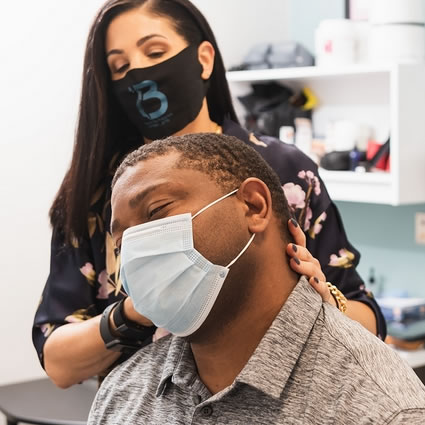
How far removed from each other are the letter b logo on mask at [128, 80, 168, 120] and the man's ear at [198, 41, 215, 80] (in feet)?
0.37

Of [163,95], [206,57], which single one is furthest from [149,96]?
[206,57]

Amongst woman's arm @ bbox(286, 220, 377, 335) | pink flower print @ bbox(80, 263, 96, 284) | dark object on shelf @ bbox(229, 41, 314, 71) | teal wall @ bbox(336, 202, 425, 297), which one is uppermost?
woman's arm @ bbox(286, 220, 377, 335)

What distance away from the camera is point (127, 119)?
5.33 feet

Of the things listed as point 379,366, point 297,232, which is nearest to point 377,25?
point 297,232

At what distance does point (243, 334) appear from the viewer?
3.49 ft

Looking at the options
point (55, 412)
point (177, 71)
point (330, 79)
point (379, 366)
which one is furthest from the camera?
point (330, 79)

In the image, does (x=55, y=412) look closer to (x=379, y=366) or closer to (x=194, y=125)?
(x=194, y=125)

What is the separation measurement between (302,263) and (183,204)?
188 millimetres

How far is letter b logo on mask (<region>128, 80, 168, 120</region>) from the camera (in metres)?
1.50

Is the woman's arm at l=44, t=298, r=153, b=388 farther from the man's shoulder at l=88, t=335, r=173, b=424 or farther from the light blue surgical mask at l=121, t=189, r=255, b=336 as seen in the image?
the light blue surgical mask at l=121, t=189, r=255, b=336

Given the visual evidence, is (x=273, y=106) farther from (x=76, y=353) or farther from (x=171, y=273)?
(x=171, y=273)

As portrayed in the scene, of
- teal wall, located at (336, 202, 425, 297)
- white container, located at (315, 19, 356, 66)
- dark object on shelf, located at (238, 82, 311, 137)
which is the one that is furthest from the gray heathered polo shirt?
dark object on shelf, located at (238, 82, 311, 137)

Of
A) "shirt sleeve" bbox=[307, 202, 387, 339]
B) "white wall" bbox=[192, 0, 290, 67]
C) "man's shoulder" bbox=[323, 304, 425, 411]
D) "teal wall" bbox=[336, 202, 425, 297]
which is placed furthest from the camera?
"white wall" bbox=[192, 0, 290, 67]

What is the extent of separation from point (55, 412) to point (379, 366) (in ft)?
6.42
